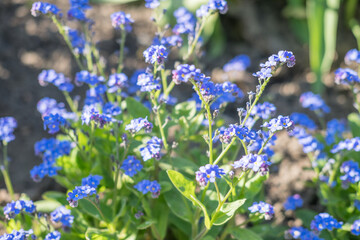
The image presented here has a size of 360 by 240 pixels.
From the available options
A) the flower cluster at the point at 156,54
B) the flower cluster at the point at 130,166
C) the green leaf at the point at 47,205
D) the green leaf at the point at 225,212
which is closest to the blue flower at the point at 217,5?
the flower cluster at the point at 156,54

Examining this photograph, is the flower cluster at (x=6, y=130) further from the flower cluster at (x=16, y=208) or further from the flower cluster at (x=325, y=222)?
the flower cluster at (x=325, y=222)

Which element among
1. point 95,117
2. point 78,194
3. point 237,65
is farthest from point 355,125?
point 78,194

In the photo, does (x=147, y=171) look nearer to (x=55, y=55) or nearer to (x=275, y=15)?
(x=55, y=55)

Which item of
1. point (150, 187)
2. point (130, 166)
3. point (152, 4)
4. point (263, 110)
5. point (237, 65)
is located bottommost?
point (150, 187)

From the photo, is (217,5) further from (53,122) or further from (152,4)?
(53,122)

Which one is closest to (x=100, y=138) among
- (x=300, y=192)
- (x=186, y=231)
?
(x=186, y=231)

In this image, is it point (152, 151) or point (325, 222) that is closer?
point (152, 151)

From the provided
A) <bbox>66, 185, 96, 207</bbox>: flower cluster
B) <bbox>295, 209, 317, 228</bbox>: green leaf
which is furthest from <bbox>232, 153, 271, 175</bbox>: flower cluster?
<bbox>295, 209, 317, 228</bbox>: green leaf
